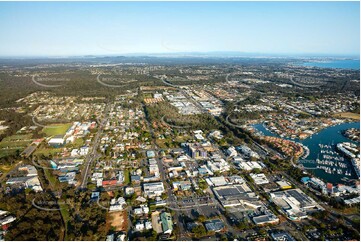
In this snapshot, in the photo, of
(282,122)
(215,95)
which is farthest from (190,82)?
(282,122)

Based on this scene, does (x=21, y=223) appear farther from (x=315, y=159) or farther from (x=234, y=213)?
(x=315, y=159)

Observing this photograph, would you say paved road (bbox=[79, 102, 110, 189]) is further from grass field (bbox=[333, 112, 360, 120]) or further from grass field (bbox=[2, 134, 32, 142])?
grass field (bbox=[333, 112, 360, 120])

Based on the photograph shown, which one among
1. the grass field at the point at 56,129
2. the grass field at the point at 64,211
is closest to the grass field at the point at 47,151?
the grass field at the point at 56,129

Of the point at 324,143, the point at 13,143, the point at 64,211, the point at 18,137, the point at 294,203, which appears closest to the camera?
the point at 64,211

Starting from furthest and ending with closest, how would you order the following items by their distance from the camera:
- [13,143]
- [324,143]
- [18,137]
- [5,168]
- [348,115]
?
[348,115] → [18,137] → [13,143] → [324,143] → [5,168]

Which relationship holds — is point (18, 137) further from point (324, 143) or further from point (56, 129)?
point (324, 143)

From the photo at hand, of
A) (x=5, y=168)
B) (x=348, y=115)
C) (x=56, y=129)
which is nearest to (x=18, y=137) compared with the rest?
(x=56, y=129)

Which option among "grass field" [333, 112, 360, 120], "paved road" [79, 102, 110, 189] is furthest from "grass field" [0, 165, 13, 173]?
"grass field" [333, 112, 360, 120]
